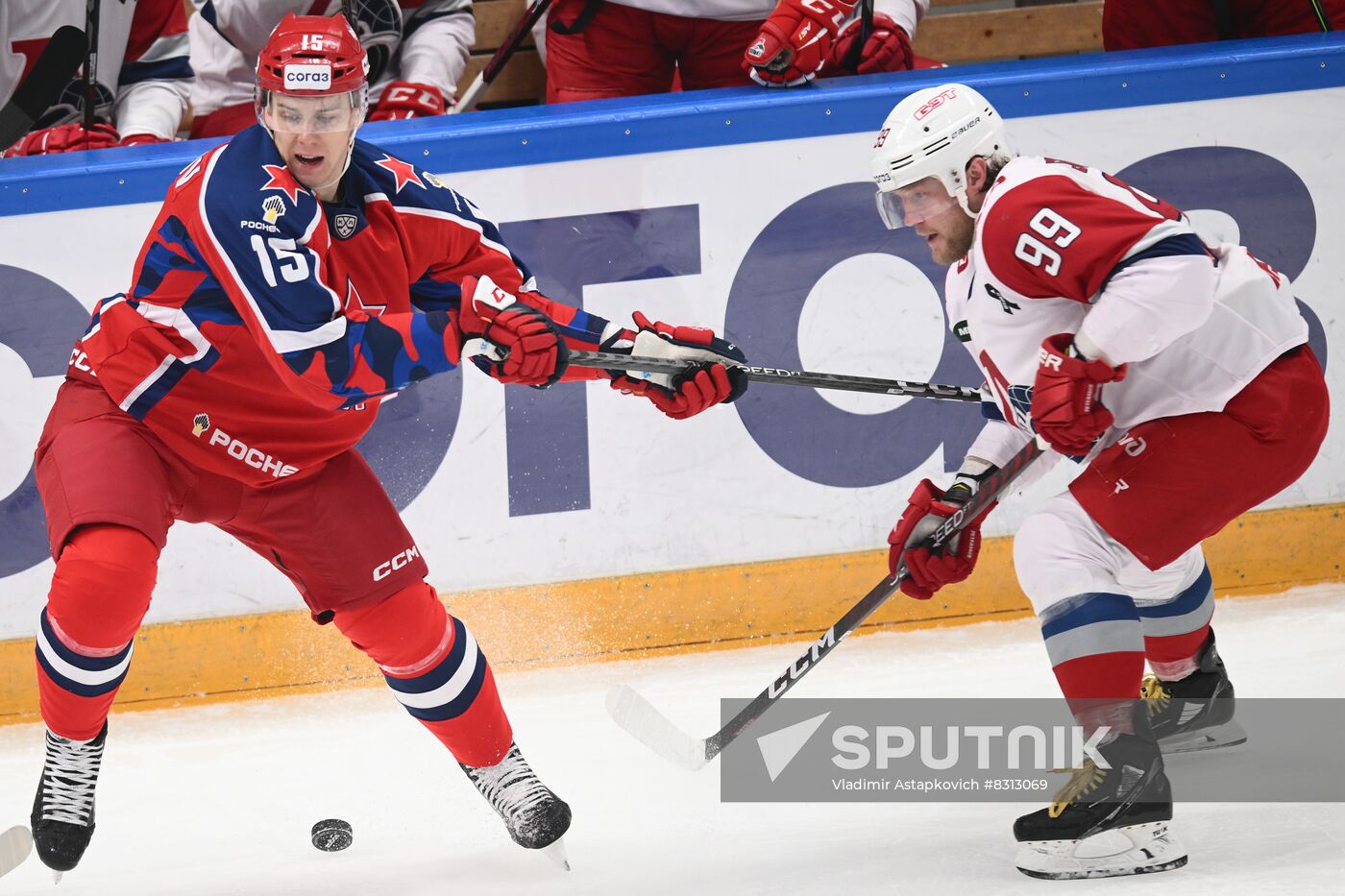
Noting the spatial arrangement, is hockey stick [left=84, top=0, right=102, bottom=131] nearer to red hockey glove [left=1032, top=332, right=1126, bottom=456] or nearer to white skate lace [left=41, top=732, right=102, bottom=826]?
white skate lace [left=41, top=732, right=102, bottom=826]

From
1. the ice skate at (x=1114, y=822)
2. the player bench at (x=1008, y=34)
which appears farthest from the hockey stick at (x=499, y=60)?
the ice skate at (x=1114, y=822)

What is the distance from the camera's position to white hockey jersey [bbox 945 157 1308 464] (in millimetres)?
2146

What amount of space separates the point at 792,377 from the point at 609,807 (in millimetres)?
817

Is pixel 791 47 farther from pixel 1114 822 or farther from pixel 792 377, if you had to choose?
pixel 1114 822

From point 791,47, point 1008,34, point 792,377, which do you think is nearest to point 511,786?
point 792,377

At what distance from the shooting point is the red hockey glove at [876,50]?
3506 mm

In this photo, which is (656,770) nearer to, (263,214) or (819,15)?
(263,214)

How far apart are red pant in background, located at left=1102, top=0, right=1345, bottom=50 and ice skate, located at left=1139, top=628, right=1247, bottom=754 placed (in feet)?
5.28

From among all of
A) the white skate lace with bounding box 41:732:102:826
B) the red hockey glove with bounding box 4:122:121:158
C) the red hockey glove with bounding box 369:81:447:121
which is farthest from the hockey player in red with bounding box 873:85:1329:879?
the red hockey glove with bounding box 4:122:121:158

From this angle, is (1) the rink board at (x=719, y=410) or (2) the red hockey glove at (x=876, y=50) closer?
(1) the rink board at (x=719, y=410)

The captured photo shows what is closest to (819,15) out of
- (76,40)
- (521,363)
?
(521,363)

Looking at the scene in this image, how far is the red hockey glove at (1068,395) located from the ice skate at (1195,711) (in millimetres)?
723

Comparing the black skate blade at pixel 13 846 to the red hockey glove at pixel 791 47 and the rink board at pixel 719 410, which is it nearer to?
the rink board at pixel 719 410

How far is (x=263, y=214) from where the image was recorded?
2.16 m
